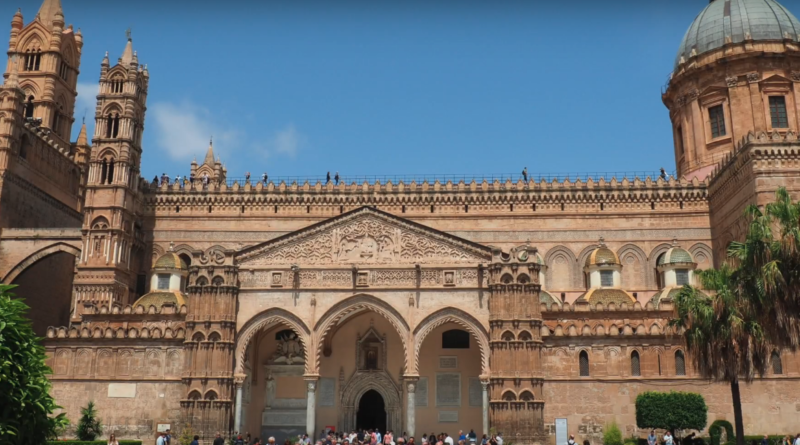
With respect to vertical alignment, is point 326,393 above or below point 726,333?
below

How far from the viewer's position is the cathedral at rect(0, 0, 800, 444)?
104ft

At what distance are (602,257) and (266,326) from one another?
55.9ft

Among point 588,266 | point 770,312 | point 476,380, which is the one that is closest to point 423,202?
point 588,266

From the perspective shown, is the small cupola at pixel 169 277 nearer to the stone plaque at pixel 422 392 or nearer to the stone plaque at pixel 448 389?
the stone plaque at pixel 422 392

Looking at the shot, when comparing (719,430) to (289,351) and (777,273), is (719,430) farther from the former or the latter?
(289,351)

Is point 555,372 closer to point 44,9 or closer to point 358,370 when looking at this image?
point 358,370

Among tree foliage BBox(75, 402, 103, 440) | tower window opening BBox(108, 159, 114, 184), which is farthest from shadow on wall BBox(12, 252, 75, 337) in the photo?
tree foliage BBox(75, 402, 103, 440)

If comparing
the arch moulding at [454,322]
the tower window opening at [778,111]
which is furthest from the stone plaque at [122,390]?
the tower window opening at [778,111]

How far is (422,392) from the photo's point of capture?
113 feet

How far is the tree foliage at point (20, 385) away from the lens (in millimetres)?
16062

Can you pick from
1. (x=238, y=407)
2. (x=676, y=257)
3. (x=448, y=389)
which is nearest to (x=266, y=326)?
(x=238, y=407)

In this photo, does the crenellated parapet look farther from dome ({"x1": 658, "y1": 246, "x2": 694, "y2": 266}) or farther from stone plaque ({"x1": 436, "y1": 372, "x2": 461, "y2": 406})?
stone plaque ({"x1": 436, "y1": 372, "x2": 461, "y2": 406})

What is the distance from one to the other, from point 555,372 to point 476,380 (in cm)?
408

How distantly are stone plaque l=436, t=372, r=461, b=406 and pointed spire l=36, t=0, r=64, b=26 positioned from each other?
40929 mm
